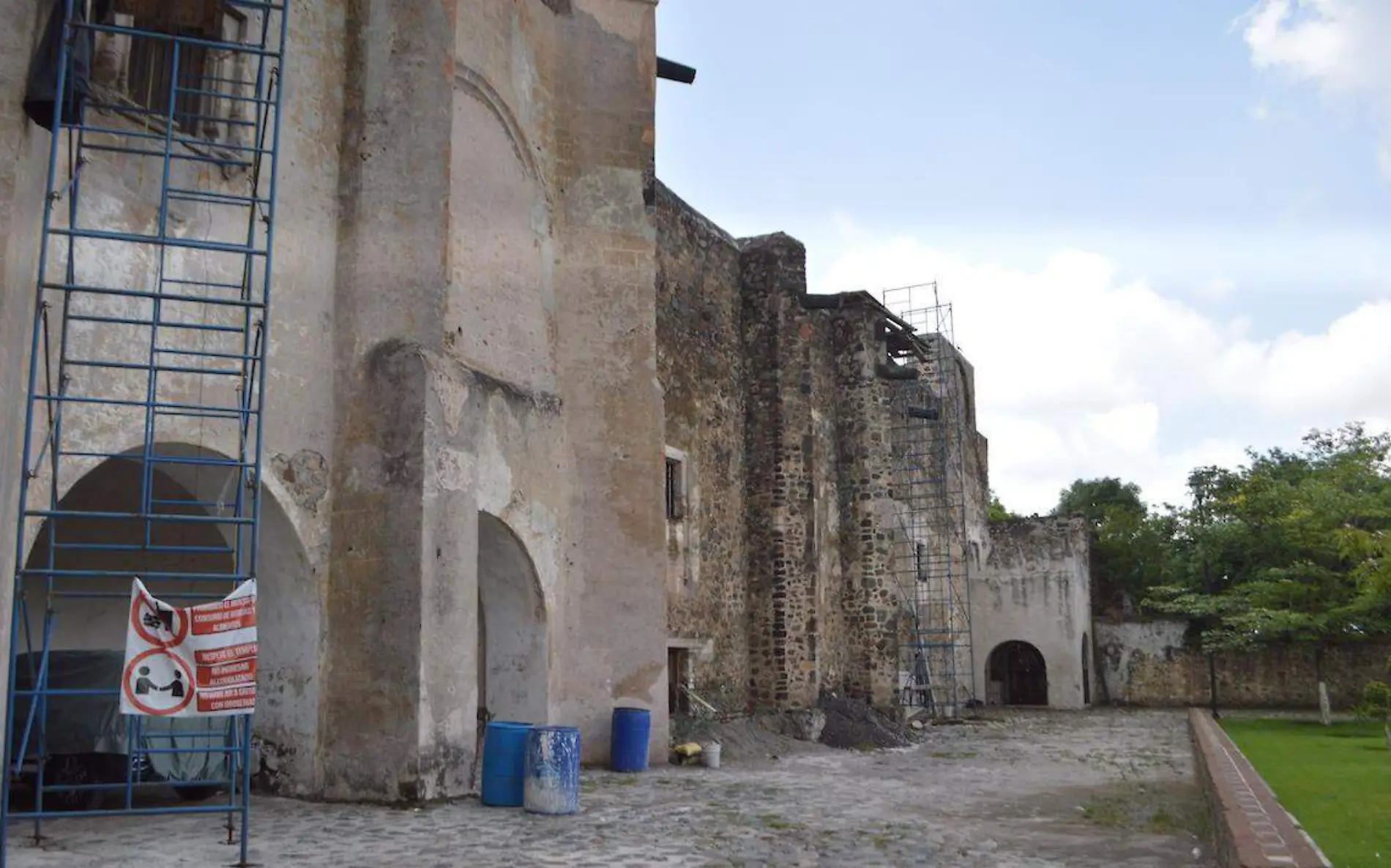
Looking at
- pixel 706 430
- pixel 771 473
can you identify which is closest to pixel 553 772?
pixel 706 430

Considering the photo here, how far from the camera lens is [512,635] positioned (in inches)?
497

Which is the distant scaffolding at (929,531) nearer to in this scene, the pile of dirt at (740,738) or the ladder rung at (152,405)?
the pile of dirt at (740,738)

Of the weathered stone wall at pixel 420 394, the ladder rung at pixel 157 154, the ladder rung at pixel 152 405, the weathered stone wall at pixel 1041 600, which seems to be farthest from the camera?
the weathered stone wall at pixel 1041 600

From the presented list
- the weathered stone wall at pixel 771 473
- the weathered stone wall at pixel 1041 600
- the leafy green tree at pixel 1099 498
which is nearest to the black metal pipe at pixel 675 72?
the weathered stone wall at pixel 771 473

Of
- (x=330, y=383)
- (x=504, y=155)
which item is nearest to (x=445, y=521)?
(x=330, y=383)

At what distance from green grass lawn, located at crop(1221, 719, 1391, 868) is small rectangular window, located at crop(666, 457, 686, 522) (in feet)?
27.2

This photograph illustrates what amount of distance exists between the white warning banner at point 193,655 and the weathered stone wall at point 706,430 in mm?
9833

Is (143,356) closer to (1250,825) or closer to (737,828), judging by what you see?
(737,828)

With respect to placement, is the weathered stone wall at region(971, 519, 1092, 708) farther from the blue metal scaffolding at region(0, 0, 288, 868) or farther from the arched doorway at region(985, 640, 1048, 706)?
the blue metal scaffolding at region(0, 0, 288, 868)

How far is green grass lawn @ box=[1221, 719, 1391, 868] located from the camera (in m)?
8.50

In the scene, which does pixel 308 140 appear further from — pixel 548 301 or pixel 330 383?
pixel 548 301

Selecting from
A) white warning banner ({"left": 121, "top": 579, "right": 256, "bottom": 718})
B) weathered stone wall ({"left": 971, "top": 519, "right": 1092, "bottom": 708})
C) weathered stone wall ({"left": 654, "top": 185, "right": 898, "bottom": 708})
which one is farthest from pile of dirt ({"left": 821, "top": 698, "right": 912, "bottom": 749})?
white warning banner ({"left": 121, "top": 579, "right": 256, "bottom": 718})

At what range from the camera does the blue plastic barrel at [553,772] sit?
9812mm

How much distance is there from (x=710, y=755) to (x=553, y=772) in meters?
4.61
